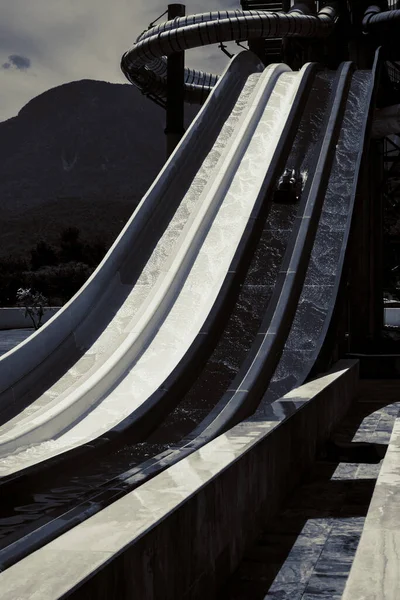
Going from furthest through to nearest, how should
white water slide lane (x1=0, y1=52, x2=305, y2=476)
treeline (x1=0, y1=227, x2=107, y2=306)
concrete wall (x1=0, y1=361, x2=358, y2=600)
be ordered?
treeline (x1=0, y1=227, x2=107, y2=306)
white water slide lane (x1=0, y1=52, x2=305, y2=476)
concrete wall (x1=0, y1=361, x2=358, y2=600)

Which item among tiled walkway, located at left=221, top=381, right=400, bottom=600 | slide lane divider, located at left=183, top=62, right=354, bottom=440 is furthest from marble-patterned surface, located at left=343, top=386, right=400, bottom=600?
slide lane divider, located at left=183, top=62, right=354, bottom=440

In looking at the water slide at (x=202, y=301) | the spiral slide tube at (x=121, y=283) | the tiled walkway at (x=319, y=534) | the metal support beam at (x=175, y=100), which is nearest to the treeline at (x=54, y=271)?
the metal support beam at (x=175, y=100)

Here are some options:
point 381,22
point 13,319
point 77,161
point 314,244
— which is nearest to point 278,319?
point 314,244

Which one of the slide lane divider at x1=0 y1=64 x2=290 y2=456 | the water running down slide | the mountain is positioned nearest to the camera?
the water running down slide

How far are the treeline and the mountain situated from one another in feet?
68.2

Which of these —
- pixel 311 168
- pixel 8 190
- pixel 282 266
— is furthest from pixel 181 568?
pixel 8 190

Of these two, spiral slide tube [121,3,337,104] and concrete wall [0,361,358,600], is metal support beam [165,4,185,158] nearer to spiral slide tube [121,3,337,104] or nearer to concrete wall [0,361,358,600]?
spiral slide tube [121,3,337,104]

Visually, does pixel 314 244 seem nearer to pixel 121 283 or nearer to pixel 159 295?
pixel 159 295

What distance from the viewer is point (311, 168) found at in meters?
12.5

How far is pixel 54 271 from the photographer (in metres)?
52.5

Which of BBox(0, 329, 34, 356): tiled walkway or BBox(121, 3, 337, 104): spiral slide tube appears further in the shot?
BBox(0, 329, 34, 356): tiled walkway

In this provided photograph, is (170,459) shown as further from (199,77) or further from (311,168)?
(199,77)

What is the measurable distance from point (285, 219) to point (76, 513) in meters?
7.46

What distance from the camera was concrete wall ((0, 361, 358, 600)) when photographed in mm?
2232
